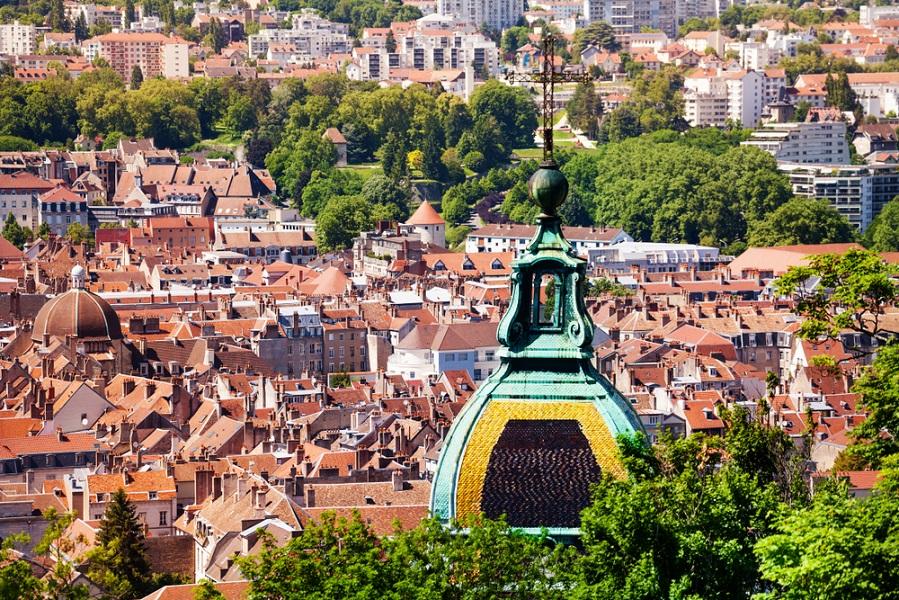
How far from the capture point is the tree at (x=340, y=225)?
170m

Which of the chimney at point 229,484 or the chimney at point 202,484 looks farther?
the chimney at point 202,484

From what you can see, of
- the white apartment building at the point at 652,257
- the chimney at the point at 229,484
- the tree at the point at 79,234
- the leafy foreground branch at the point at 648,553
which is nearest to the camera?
the leafy foreground branch at the point at 648,553

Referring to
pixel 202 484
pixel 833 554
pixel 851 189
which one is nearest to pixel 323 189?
pixel 851 189

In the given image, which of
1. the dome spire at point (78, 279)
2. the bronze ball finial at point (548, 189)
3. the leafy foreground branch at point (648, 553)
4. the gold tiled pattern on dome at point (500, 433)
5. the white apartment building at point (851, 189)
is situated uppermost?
the bronze ball finial at point (548, 189)

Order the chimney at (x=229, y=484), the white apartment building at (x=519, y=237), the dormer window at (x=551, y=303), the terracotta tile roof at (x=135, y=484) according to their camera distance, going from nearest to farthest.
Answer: the dormer window at (x=551, y=303)
the chimney at (x=229, y=484)
the terracotta tile roof at (x=135, y=484)
the white apartment building at (x=519, y=237)

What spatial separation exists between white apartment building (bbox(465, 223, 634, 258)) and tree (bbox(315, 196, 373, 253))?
22.1 feet

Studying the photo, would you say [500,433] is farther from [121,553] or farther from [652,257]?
[652,257]

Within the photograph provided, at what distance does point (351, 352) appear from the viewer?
121 m

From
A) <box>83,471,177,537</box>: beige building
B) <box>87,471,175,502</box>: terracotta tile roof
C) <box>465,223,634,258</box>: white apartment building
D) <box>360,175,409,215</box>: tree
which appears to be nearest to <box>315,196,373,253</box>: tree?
<box>465,223,634,258</box>: white apartment building

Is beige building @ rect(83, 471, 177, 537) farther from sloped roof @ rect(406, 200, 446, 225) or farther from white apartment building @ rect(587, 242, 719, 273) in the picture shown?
sloped roof @ rect(406, 200, 446, 225)

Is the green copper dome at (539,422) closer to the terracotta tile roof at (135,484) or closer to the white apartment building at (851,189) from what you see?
the terracotta tile roof at (135,484)

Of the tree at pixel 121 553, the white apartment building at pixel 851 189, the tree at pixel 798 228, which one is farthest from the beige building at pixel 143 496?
the white apartment building at pixel 851 189

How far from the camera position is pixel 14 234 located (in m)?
172

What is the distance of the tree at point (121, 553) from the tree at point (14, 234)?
349ft
